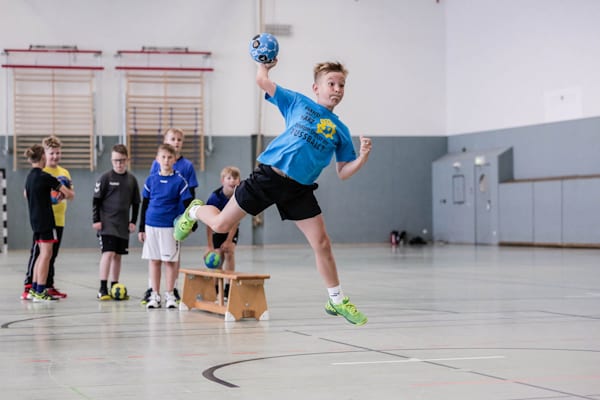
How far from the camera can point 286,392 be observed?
4.33 metres

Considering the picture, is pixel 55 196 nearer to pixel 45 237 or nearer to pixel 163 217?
pixel 45 237

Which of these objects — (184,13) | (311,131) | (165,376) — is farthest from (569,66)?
(165,376)

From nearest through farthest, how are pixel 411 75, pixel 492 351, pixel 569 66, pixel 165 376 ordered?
pixel 165 376
pixel 492 351
pixel 569 66
pixel 411 75

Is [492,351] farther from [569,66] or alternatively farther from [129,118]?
[129,118]

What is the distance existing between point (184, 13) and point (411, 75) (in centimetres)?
698

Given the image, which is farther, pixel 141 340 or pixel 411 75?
pixel 411 75

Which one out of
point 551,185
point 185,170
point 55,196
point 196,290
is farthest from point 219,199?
point 551,185

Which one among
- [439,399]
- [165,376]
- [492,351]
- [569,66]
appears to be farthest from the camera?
[569,66]

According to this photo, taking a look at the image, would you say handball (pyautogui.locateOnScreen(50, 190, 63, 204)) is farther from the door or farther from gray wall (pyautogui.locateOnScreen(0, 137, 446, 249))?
the door

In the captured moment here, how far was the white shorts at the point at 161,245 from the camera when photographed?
8586mm

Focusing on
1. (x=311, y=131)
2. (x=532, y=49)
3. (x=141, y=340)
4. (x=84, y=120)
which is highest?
(x=532, y=49)

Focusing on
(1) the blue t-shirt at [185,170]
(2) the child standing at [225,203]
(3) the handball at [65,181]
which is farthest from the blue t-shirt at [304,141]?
(3) the handball at [65,181]

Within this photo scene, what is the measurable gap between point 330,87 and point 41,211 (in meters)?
4.50

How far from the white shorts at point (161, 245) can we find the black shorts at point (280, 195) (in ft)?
8.88
